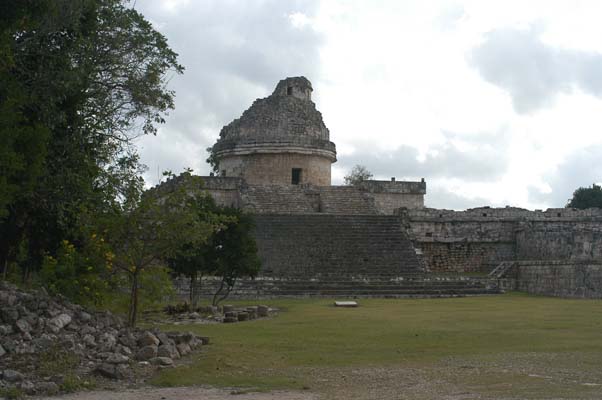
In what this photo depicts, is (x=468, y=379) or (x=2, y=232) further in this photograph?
(x=2, y=232)

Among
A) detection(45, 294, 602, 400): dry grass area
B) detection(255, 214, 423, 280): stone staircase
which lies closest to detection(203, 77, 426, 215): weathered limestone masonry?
detection(255, 214, 423, 280): stone staircase

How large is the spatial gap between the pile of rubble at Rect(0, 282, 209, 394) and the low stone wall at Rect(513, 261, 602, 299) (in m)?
13.0

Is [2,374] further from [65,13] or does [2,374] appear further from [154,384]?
[65,13]

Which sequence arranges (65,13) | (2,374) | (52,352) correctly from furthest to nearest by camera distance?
1. (65,13)
2. (52,352)
3. (2,374)

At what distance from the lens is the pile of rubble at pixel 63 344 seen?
311 inches

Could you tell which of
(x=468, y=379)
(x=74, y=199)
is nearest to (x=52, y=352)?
(x=74, y=199)

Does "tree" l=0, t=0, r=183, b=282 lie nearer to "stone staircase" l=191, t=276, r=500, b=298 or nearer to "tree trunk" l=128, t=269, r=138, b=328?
"tree trunk" l=128, t=269, r=138, b=328

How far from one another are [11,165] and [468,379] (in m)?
5.72

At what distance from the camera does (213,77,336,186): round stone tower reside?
31234 millimetres

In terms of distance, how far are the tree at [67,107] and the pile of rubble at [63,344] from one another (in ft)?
4.16

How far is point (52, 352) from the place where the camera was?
848 centimetres

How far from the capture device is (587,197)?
50.0m

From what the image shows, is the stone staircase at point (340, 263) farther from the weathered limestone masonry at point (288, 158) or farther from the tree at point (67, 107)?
the tree at point (67, 107)

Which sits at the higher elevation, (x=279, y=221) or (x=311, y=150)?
(x=311, y=150)
